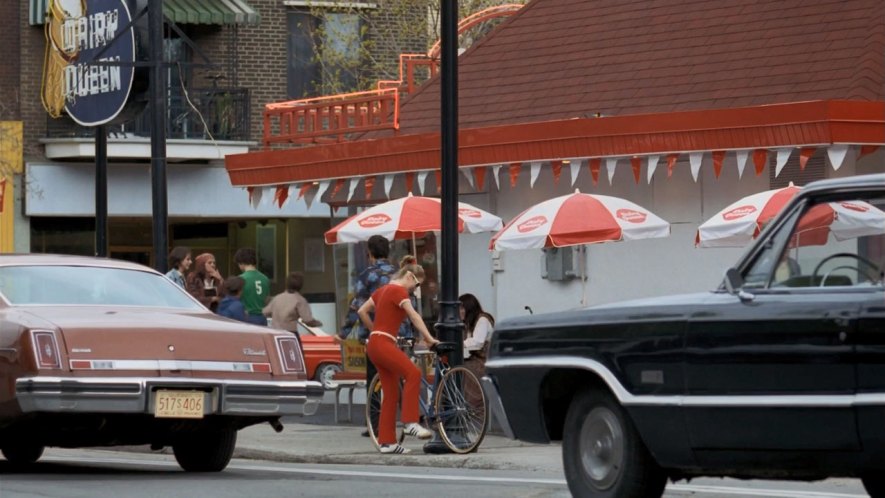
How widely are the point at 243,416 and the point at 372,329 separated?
3.06 meters

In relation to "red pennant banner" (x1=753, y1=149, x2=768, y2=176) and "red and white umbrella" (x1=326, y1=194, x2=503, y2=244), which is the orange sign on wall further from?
"red pennant banner" (x1=753, y1=149, x2=768, y2=176)

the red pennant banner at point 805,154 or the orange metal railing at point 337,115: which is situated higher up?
the orange metal railing at point 337,115

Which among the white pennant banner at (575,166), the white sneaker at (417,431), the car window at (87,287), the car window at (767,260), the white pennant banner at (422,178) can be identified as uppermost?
the white pennant banner at (575,166)

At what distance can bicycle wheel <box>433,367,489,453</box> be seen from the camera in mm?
14281

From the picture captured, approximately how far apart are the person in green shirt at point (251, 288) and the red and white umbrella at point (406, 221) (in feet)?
3.26

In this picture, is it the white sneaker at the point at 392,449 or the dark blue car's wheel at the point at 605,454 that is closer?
the dark blue car's wheel at the point at 605,454

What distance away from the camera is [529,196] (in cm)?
2162

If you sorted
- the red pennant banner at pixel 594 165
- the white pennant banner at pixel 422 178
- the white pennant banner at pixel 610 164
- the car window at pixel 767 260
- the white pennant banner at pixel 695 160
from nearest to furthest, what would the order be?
the car window at pixel 767 260
the white pennant banner at pixel 695 160
the white pennant banner at pixel 610 164
the red pennant banner at pixel 594 165
the white pennant banner at pixel 422 178

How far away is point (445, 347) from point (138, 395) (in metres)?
3.81

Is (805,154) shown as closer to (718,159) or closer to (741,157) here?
(741,157)

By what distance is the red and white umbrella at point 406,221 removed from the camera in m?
18.3

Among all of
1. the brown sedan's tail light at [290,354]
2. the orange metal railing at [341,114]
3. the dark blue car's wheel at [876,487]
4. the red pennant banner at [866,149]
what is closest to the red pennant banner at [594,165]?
the red pennant banner at [866,149]

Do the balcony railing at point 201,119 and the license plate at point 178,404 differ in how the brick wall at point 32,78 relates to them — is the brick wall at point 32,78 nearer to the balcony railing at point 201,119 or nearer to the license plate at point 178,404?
the balcony railing at point 201,119

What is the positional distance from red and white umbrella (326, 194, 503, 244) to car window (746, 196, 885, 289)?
32.9ft
